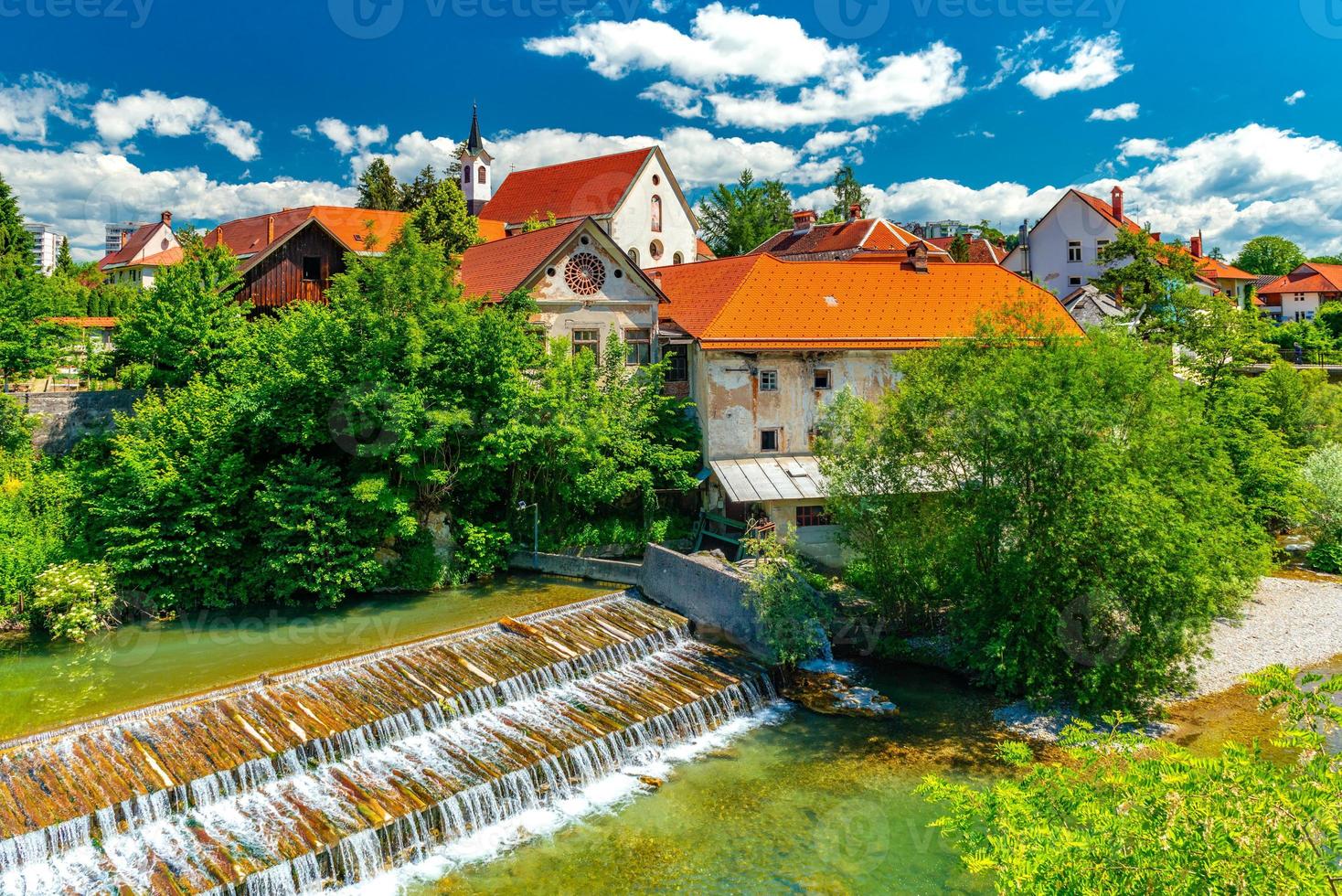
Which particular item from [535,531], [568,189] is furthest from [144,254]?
[535,531]

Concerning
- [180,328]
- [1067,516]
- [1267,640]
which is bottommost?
[1267,640]

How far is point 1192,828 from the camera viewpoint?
6.23m

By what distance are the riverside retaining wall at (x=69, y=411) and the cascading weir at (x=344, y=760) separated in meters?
14.7

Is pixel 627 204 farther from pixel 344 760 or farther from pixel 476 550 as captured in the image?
pixel 344 760

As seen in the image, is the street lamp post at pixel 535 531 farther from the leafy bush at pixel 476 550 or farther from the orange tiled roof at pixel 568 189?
the orange tiled roof at pixel 568 189

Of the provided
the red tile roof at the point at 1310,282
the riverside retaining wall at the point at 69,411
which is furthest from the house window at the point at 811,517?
the red tile roof at the point at 1310,282

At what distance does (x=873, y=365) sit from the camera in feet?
90.0

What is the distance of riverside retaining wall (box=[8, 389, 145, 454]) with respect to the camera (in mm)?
24641

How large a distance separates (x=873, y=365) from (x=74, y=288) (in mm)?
37770

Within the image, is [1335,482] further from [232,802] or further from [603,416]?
[232,802]

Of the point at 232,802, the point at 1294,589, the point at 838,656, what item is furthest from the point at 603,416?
the point at 1294,589

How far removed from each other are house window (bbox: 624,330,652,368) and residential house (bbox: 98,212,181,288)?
51767 millimetres

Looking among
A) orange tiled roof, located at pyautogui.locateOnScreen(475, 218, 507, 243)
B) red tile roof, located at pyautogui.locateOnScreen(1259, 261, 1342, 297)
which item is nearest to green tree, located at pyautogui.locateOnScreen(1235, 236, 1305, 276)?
red tile roof, located at pyautogui.locateOnScreen(1259, 261, 1342, 297)

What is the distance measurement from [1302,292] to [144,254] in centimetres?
9499
